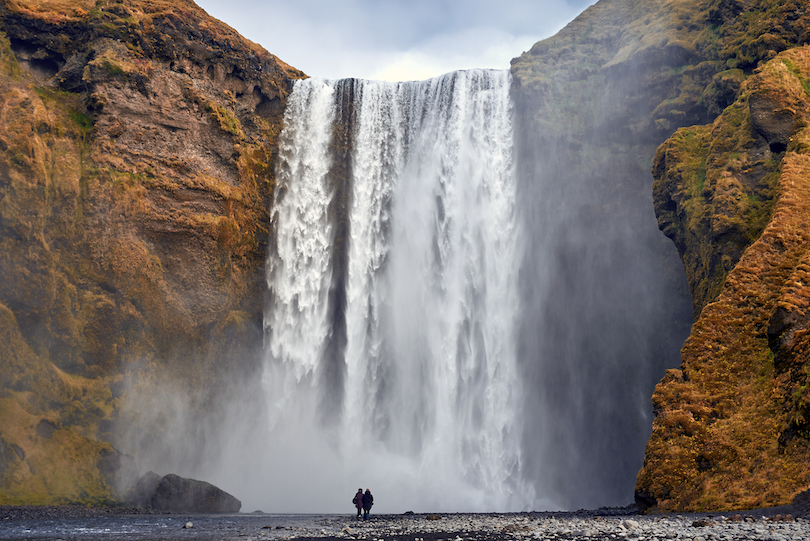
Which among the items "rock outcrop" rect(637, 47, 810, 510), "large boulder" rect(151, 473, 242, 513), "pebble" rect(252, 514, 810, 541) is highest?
"rock outcrop" rect(637, 47, 810, 510)

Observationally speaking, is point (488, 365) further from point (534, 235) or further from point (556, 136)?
point (556, 136)

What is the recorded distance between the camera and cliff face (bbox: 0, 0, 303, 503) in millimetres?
22500

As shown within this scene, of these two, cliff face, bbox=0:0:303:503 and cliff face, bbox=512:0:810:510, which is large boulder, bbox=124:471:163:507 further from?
cliff face, bbox=512:0:810:510

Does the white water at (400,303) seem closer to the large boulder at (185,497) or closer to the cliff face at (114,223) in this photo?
the cliff face at (114,223)

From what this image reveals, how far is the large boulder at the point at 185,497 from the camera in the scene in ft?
73.5

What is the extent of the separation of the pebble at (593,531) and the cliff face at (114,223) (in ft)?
43.2

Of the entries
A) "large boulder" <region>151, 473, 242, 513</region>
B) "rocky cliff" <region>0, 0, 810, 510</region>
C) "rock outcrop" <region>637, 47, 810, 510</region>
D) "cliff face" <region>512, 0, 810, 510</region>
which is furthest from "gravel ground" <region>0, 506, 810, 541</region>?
"cliff face" <region>512, 0, 810, 510</region>

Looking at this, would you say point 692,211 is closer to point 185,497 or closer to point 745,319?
point 745,319

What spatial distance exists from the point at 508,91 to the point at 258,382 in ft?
77.8

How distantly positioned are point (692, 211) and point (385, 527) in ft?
55.7

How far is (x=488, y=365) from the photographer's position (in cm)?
3023

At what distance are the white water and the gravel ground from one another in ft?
29.4

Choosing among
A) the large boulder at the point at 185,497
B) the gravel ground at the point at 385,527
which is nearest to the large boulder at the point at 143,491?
the large boulder at the point at 185,497

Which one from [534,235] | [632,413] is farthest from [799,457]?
[534,235]
